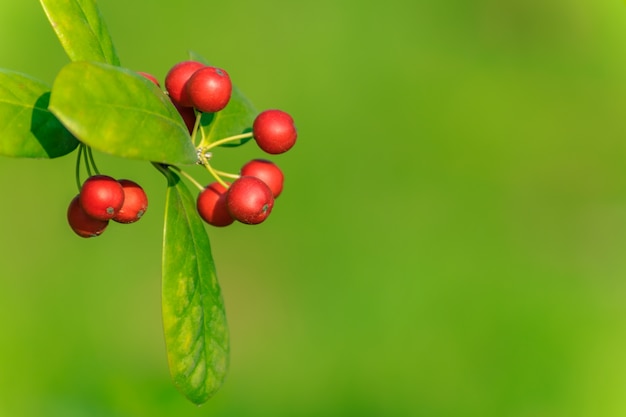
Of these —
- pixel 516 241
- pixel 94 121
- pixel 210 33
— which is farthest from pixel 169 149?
pixel 210 33

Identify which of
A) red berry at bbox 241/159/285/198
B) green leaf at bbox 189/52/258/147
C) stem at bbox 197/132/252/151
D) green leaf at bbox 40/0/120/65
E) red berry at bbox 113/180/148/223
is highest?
green leaf at bbox 40/0/120/65

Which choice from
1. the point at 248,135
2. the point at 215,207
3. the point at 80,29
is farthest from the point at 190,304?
the point at 80,29

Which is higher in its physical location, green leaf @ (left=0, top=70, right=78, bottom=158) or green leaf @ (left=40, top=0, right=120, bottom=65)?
green leaf @ (left=40, top=0, right=120, bottom=65)

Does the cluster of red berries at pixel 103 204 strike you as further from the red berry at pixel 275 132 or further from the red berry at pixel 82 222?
the red berry at pixel 275 132

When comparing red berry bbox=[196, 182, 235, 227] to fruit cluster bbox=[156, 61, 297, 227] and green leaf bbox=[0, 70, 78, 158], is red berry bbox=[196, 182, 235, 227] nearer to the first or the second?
fruit cluster bbox=[156, 61, 297, 227]

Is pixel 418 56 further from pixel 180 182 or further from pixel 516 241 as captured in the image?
pixel 180 182

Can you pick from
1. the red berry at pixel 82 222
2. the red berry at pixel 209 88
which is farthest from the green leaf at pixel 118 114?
the red berry at pixel 82 222

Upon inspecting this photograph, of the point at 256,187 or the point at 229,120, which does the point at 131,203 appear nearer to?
the point at 256,187

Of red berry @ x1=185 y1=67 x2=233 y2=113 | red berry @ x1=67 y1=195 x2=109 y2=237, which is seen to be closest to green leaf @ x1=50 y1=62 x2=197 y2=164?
red berry @ x1=185 y1=67 x2=233 y2=113
